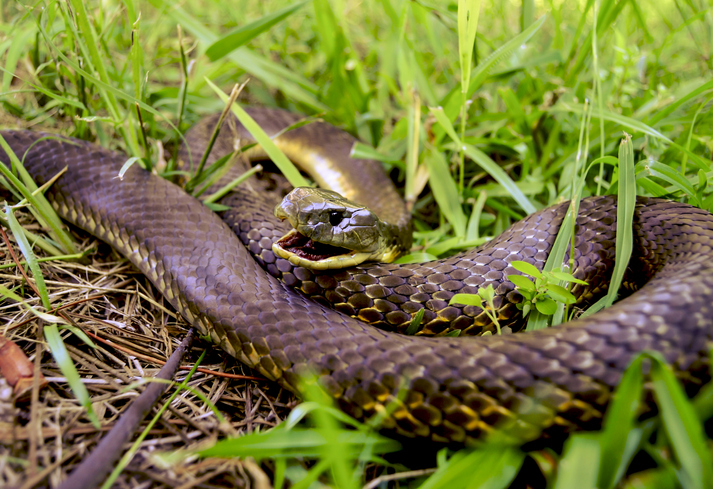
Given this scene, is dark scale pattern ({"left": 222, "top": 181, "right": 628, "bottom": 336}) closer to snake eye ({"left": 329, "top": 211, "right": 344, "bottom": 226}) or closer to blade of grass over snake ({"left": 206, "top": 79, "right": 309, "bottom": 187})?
snake eye ({"left": 329, "top": 211, "right": 344, "bottom": 226})

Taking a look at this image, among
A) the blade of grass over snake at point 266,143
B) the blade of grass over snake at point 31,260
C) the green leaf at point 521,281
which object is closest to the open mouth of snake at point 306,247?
the blade of grass over snake at point 266,143

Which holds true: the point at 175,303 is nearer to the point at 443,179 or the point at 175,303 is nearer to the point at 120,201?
the point at 120,201

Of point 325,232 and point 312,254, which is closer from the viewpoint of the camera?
point 325,232

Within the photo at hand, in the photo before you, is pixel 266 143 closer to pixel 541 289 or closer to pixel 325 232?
pixel 325 232

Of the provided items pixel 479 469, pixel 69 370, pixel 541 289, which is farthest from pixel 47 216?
pixel 541 289

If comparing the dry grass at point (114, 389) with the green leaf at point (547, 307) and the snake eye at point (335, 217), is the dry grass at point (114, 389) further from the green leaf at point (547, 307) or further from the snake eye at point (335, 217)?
the green leaf at point (547, 307)

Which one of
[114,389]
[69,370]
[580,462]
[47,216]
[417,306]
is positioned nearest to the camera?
[580,462]

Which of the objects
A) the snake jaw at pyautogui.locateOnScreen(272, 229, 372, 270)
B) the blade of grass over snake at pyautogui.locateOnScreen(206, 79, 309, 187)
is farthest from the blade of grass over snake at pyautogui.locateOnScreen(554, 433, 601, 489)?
the blade of grass over snake at pyautogui.locateOnScreen(206, 79, 309, 187)
